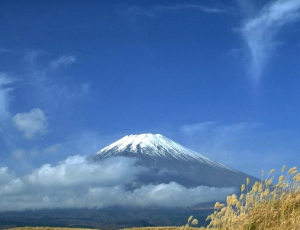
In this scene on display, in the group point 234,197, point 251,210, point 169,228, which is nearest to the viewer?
point 234,197

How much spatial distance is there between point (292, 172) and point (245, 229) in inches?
76.4

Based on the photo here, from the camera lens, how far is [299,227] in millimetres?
10008

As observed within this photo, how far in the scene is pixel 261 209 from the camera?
11.3 meters

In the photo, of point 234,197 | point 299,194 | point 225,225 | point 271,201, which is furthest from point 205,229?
point 299,194

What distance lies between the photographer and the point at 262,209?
37.1ft

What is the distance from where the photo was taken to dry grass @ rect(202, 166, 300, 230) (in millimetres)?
10812

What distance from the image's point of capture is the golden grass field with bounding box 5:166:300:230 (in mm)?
10812

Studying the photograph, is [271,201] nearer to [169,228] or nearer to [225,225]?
[225,225]

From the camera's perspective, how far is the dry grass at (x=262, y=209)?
1081 cm

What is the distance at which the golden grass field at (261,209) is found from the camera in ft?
35.5

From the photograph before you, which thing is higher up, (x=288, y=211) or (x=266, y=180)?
(x=266, y=180)

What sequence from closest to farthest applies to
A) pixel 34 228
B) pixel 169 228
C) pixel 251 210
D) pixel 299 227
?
1. pixel 299 227
2. pixel 251 210
3. pixel 169 228
4. pixel 34 228

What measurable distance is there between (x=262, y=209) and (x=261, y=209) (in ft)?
0.11

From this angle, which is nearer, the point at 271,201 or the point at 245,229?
the point at 245,229
